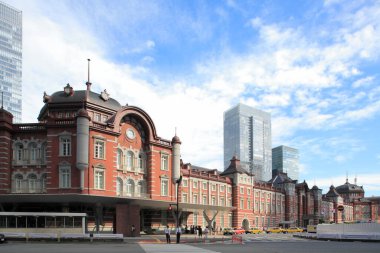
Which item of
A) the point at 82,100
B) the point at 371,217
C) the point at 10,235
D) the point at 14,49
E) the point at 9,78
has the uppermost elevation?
the point at 14,49

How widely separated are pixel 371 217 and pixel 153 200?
442 feet

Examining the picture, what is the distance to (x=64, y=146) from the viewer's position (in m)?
51.2

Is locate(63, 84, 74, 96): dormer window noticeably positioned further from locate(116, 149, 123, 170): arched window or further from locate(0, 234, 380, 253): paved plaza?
locate(0, 234, 380, 253): paved plaza

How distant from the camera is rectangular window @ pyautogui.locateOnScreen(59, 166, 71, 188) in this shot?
50375mm

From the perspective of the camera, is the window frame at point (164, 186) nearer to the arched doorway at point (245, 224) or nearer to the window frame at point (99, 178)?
the window frame at point (99, 178)

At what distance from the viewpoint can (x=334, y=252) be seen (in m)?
27.5

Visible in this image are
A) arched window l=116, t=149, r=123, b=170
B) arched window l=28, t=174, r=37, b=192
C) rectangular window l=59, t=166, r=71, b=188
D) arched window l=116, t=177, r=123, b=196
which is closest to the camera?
rectangular window l=59, t=166, r=71, b=188

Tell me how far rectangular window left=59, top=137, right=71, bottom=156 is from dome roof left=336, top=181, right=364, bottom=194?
486 feet

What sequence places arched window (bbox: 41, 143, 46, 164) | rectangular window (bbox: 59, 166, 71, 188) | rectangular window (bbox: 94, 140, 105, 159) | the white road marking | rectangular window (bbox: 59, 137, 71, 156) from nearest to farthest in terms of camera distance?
the white road marking < rectangular window (bbox: 59, 166, 71, 188) < rectangular window (bbox: 59, 137, 71, 156) < arched window (bbox: 41, 143, 46, 164) < rectangular window (bbox: 94, 140, 105, 159)

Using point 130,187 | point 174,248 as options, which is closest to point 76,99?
point 130,187

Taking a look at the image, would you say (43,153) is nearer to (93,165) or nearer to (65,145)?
(65,145)

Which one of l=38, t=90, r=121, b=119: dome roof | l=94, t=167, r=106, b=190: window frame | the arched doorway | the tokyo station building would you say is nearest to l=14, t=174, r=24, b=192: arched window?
the tokyo station building

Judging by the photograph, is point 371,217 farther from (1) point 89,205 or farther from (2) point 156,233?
(1) point 89,205

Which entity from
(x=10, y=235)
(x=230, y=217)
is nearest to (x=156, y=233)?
(x=10, y=235)
